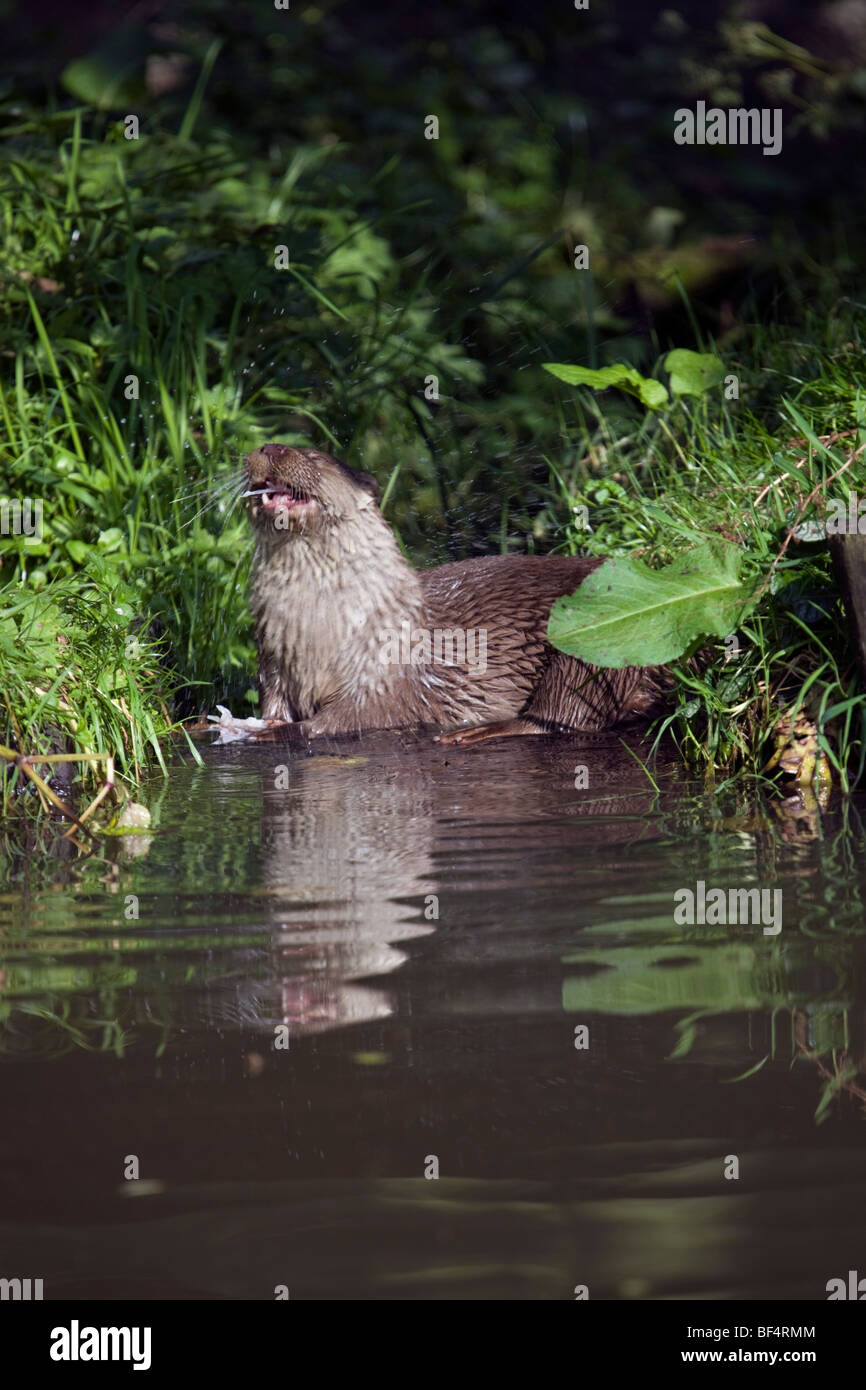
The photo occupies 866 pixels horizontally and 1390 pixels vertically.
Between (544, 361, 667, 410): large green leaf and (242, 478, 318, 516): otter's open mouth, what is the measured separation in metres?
0.78

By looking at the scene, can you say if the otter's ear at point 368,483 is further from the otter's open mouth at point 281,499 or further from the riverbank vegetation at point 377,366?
the riverbank vegetation at point 377,366

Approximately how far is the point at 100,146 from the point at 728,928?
511 centimetres

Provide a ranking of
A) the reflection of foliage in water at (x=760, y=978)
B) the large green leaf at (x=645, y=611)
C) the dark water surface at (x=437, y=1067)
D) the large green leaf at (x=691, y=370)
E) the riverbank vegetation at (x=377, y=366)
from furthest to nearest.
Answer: the large green leaf at (x=691, y=370) → the riverbank vegetation at (x=377, y=366) → the large green leaf at (x=645, y=611) → the reflection of foliage in water at (x=760, y=978) → the dark water surface at (x=437, y=1067)

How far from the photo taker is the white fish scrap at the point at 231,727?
4.50 meters

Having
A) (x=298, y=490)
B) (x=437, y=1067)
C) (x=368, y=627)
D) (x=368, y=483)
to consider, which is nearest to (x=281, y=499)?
(x=298, y=490)

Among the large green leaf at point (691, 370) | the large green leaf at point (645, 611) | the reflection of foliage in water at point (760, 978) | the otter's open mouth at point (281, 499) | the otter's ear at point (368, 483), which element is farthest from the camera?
the large green leaf at point (691, 370)

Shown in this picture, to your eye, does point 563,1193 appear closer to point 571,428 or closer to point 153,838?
point 153,838

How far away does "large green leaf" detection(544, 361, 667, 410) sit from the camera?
14.7ft

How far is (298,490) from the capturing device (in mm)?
4578

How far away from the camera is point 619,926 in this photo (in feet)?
8.11

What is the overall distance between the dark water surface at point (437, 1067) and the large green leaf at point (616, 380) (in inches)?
68.4

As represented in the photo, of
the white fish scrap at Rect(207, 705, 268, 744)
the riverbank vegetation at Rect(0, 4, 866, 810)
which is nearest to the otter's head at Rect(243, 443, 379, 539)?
the riverbank vegetation at Rect(0, 4, 866, 810)

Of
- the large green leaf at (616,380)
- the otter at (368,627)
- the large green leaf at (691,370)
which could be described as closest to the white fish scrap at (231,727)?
the otter at (368,627)
